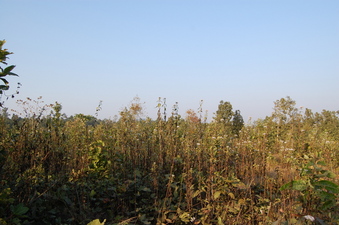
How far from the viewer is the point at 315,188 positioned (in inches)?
111

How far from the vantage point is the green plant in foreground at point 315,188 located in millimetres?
2760

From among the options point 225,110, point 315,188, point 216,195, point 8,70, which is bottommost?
point 216,195

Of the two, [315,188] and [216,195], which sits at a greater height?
[315,188]

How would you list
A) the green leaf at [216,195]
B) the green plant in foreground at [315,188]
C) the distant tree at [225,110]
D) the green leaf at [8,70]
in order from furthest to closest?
the distant tree at [225,110]
the green leaf at [216,195]
the green plant in foreground at [315,188]
the green leaf at [8,70]

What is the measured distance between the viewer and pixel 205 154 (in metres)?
4.44

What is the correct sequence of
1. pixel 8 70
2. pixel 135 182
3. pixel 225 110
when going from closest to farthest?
pixel 8 70, pixel 135 182, pixel 225 110

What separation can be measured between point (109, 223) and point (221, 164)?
1899 mm

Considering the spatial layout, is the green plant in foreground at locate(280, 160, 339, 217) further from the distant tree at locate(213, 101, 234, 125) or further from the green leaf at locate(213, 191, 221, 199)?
the distant tree at locate(213, 101, 234, 125)

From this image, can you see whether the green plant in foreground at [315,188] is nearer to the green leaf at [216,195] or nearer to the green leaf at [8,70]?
the green leaf at [216,195]

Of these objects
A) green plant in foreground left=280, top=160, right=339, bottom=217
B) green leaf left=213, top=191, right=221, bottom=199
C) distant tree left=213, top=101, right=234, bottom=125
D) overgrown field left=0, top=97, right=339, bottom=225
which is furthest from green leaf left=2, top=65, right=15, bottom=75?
distant tree left=213, top=101, right=234, bottom=125

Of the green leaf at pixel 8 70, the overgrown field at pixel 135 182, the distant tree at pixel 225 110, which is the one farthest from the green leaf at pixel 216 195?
the distant tree at pixel 225 110

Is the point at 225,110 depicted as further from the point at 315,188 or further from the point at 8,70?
the point at 8,70

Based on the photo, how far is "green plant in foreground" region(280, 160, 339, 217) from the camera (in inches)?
109

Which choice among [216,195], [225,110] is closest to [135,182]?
[216,195]
